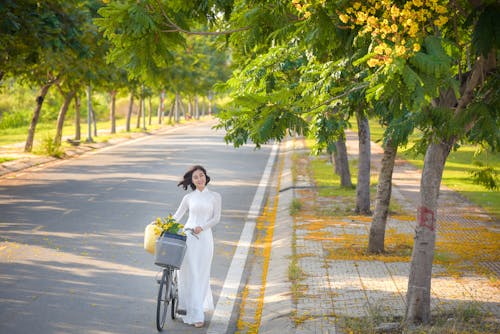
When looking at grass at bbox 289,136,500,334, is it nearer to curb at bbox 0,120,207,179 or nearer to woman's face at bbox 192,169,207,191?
woman's face at bbox 192,169,207,191

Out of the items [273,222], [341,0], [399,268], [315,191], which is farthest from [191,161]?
[341,0]

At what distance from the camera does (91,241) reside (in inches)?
543

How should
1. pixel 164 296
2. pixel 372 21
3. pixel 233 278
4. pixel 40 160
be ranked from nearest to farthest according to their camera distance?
pixel 372 21, pixel 164 296, pixel 233 278, pixel 40 160

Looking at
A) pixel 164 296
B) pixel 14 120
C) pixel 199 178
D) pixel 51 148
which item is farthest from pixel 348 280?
pixel 14 120

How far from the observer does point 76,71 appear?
29797 mm

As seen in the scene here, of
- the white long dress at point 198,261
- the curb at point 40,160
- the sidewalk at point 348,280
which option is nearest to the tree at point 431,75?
the sidewalk at point 348,280

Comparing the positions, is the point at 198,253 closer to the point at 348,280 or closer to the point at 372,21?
the point at 348,280

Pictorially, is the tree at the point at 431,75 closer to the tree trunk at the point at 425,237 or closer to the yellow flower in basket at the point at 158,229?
the tree trunk at the point at 425,237

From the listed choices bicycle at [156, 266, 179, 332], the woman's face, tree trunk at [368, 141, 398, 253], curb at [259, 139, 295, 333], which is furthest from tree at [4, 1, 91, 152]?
bicycle at [156, 266, 179, 332]

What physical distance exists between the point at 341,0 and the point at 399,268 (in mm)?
5714

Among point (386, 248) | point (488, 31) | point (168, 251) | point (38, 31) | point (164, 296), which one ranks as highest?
point (38, 31)

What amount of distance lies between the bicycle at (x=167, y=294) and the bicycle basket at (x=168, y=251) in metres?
0.06

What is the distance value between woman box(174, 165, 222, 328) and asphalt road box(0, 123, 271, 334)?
10.6 inches

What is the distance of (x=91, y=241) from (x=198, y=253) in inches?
200
